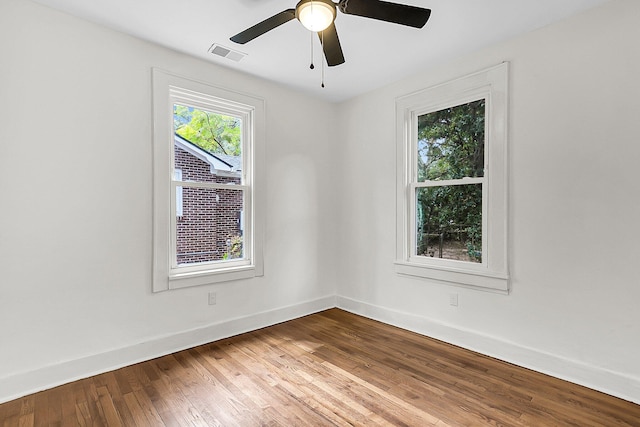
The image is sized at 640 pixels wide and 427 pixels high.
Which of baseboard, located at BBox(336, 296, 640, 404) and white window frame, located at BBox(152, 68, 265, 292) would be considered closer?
baseboard, located at BBox(336, 296, 640, 404)

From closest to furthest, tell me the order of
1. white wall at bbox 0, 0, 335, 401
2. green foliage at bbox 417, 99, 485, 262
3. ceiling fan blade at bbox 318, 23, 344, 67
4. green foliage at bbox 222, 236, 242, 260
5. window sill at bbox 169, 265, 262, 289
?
1. ceiling fan blade at bbox 318, 23, 344, 67
2. white wall at bbox 0, 0, 335, 401
3. window sill at bbox 169, 265, 262, 289
4. green foliage at bbox 417, 99, 485, 262
5. green foliage at bbox 222, 236, 242, 260

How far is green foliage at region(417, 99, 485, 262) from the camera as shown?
296 cm

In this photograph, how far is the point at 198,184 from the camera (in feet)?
10.1

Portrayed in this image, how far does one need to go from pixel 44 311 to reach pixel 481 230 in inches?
135

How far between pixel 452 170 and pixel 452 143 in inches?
10.3

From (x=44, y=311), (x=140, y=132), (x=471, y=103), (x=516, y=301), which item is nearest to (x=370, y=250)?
(x=516, y=301)

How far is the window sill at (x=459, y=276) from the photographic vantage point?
2.72 m

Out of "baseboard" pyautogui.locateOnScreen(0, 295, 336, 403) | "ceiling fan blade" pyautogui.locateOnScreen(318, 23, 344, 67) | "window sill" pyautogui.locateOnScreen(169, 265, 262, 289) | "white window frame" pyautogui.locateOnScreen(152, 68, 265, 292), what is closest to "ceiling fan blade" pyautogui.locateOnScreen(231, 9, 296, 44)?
"ceiling fan blade" pyautogui.locateOnScreen(318, 23, 344, 67)

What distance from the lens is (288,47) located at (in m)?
2.79

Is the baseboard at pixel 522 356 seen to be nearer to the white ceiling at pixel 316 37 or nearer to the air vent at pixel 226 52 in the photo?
the white ceiling at pixel 316 37

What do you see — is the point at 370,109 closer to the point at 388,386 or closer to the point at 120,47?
the point at 120,47

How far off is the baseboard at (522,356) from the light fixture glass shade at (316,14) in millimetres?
2712

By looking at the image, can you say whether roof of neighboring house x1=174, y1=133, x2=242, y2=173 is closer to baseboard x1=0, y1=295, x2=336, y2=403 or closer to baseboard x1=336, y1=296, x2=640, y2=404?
baseboard x1=0, y1=295, x2=336, y2=403

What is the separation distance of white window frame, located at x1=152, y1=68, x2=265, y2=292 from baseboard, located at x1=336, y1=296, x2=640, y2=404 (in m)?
1.62
